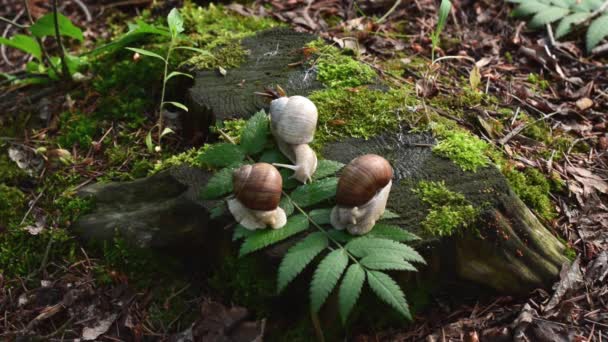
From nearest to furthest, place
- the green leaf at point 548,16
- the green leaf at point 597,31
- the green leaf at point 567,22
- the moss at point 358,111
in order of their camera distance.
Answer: the moss at point 358,111
the green leaf at point 597,31
the green leaf at point 567,22
the green leaf at point 548,16

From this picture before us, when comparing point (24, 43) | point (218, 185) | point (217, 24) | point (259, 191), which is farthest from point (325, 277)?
point (24, 43)

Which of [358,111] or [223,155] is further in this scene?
[358,111]

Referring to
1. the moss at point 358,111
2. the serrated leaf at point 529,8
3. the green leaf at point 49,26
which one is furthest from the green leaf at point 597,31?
the green leaf at point 49,26

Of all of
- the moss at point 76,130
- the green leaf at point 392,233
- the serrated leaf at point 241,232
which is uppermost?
the green leaf at point 392,233

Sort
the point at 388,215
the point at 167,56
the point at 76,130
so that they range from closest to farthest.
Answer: the point at 388,215
the point at 167,56
the point at 76,130

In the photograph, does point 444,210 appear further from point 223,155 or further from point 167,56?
point 167,56

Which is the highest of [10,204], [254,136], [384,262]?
[254,136]

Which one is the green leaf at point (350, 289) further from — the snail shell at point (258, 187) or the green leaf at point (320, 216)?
the snail shell at point (258, 187)
